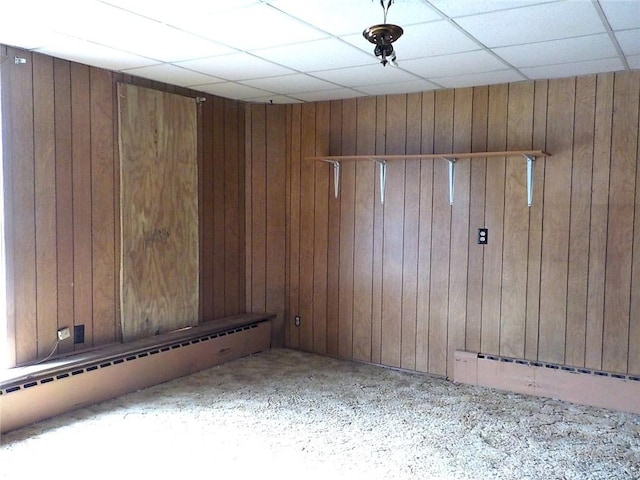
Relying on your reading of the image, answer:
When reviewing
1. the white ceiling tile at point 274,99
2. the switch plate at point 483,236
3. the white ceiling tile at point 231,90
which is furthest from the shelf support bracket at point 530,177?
the white ceiling tile at point 231,90

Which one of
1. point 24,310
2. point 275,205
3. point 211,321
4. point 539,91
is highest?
point 539,91

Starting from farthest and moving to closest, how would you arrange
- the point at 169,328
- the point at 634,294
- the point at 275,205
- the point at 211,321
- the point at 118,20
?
the point at 275,205 < the point at 211,321 < the point at 169,328 < the point at 634,294 < the point at 118,20

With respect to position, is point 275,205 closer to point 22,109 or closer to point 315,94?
point 315,94

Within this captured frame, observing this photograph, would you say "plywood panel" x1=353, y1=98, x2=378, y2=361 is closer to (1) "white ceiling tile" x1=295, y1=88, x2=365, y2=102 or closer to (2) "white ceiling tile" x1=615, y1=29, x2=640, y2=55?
(1) "white ceiling tile" x1=295, y1=88, x2=365, y2=102

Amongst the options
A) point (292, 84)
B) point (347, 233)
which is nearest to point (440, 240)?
point (347, 233)

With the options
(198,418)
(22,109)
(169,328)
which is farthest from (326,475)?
(22,109)

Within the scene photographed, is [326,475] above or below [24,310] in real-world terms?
below

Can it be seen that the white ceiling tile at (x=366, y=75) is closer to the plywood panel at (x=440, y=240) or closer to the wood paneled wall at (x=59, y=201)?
the plywood panel at (x=440, y=240)

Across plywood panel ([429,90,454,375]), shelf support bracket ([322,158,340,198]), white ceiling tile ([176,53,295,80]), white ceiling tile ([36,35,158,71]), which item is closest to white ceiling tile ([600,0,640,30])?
plywood panel ([429,90,454,375])

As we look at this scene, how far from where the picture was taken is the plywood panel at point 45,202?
3502 millimetres

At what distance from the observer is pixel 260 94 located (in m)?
4.67

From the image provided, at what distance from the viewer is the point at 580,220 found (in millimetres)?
3906

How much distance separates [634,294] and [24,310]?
3.98 m

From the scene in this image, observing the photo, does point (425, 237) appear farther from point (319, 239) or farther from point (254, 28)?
point (254, 28)
